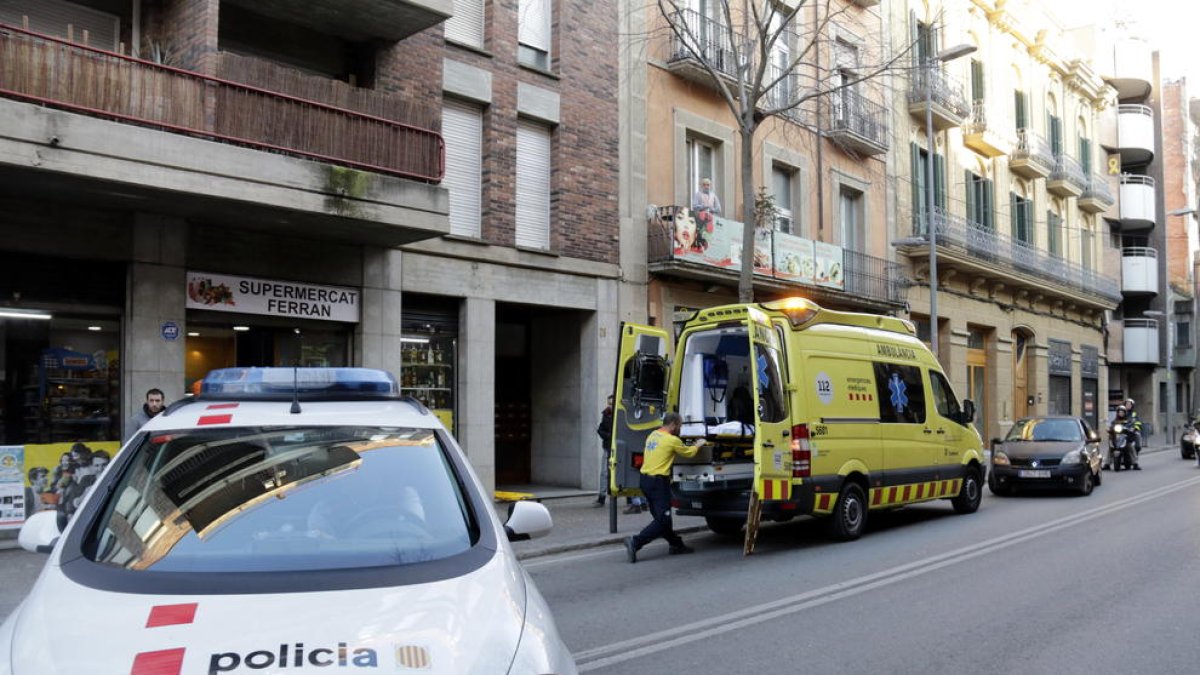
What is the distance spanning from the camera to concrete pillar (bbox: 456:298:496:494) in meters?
15.7

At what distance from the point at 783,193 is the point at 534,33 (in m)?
8.32

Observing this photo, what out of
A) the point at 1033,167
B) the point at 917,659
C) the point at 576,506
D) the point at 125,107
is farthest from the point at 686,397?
the point at 1033,167

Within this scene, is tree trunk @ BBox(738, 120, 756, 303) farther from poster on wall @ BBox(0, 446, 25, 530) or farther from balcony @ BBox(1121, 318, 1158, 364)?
balcony @ BBox(1121, 318, 1158, 364)

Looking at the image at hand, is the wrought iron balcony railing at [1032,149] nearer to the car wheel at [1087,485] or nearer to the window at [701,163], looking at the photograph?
the window at [701,163]

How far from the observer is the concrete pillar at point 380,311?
14367mm

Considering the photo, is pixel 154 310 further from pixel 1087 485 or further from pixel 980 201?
pixel 980 201

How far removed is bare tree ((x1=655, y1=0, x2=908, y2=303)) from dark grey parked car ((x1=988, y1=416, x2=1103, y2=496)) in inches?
219

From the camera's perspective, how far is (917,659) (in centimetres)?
619

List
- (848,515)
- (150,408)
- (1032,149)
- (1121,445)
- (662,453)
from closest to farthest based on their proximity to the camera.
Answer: (662,453) → (150,408) → (848,515) → (1121,445) → (1032,149)

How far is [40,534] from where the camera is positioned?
3.93m

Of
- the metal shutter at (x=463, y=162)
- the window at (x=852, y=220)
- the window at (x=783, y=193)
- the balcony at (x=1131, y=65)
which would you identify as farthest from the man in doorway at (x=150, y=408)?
the balcony at (x=1131, y=65)

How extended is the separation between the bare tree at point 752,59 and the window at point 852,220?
2.98m

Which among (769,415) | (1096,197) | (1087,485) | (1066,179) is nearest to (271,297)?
(769,415)

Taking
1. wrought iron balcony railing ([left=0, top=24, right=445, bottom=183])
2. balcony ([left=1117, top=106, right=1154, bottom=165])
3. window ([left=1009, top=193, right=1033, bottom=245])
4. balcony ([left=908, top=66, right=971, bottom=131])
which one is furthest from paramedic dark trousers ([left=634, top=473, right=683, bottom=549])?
balcony ([left=1117, top=106, right=1154, bottom=165])
